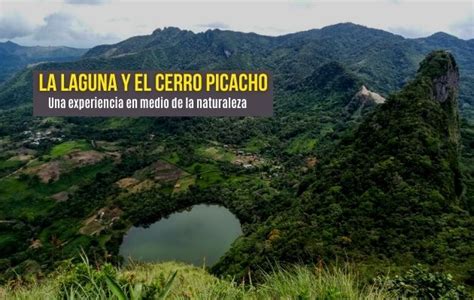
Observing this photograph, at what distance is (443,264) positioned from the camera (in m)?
32.4

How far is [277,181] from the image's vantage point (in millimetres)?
88688

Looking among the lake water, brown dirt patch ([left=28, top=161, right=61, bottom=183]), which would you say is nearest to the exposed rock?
the lake water

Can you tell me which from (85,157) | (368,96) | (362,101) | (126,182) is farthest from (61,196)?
(368,96)

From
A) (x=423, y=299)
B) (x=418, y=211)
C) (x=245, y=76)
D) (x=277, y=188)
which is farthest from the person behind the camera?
(x=277, y=188)

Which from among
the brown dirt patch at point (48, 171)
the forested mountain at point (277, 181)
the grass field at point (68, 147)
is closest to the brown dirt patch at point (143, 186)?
the forested mountain at point (277, 181)

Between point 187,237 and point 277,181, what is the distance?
25.5 meters

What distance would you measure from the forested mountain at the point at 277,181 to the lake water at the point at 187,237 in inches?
92.7

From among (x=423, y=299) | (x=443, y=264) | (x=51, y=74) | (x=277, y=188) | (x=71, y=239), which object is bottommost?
(x=71, y=239)

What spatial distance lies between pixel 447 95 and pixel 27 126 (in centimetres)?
14715

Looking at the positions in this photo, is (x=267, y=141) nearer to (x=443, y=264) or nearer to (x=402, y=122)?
(x=402, y=122)

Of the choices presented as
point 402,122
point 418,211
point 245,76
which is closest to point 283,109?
point 402,122

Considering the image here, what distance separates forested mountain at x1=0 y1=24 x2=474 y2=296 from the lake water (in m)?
2.36

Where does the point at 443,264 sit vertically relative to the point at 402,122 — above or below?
below

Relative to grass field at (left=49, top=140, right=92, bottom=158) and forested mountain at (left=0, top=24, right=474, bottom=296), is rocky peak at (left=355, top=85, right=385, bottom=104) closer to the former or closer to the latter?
forested mountain at (left=0, top=24, right=474, bottom=296)
